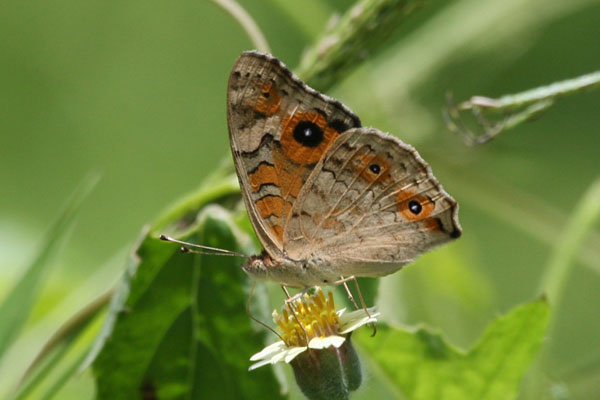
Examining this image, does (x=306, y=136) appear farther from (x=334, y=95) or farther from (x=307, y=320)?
(x=334, y=95)

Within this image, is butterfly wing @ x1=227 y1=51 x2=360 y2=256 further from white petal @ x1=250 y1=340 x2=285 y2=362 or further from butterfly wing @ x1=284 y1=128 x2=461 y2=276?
white petal @ x1=250 y1=340 x2=285 y2=362

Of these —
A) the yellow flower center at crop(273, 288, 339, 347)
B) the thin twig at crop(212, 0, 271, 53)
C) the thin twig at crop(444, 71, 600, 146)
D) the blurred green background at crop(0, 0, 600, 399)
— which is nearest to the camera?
the thin twig at crop(444, 71, 600, 146)

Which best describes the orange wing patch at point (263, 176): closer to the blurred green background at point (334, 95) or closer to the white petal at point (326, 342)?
the white petal at point (326, 342)

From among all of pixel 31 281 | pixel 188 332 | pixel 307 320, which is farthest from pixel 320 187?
pixel 31 281

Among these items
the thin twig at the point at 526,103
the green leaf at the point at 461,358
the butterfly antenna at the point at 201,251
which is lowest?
the green leaf at the point at 461,358

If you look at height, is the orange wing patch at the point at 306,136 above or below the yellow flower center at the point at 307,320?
above

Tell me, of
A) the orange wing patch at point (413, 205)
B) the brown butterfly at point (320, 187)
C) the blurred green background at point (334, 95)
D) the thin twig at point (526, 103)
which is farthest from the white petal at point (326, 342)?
the blurred green background at point (334, 95)

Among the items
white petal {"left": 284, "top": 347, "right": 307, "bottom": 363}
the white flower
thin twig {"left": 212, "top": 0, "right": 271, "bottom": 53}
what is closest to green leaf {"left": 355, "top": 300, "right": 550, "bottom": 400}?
the white flower
